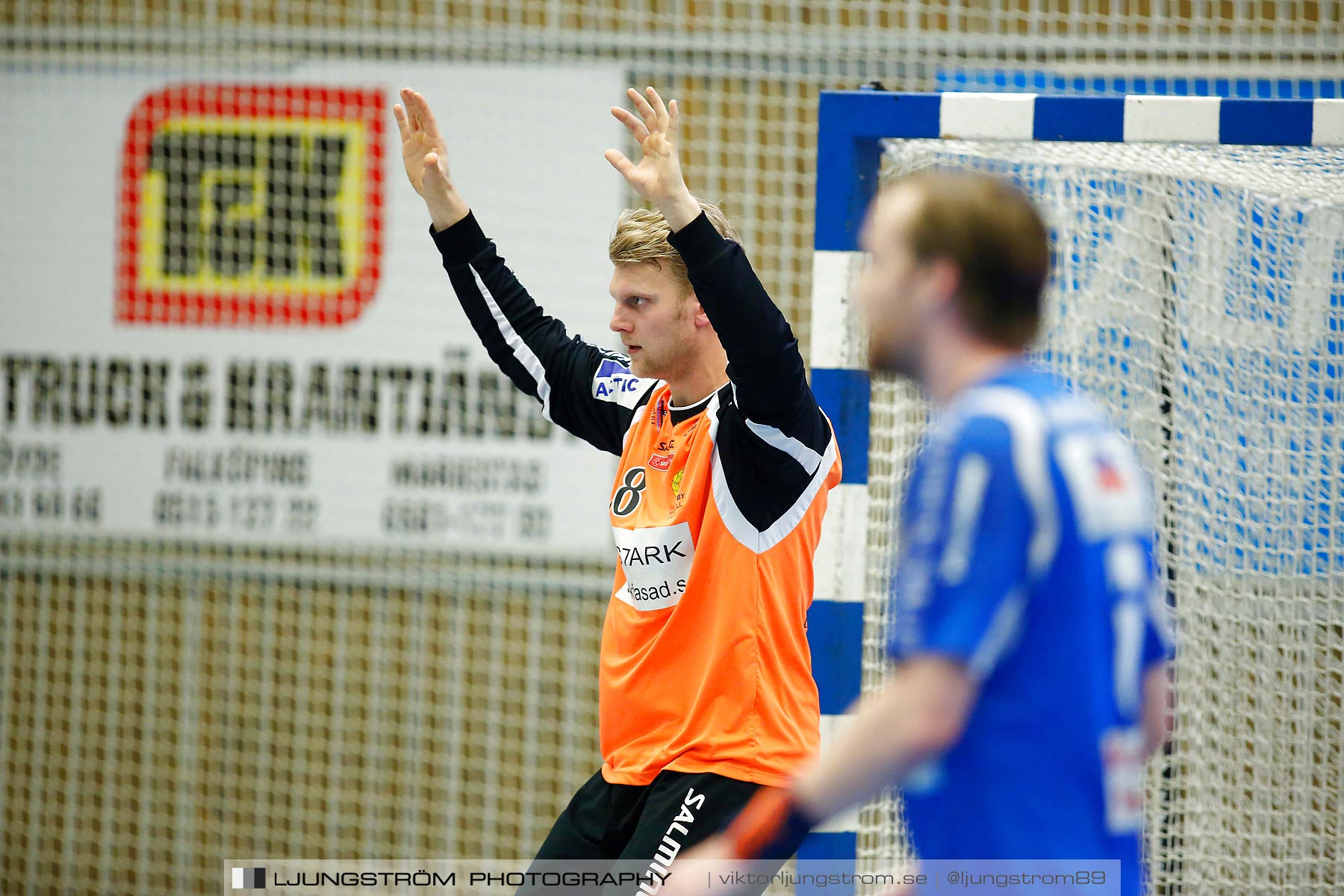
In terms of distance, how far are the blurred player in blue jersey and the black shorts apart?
73 centimetres

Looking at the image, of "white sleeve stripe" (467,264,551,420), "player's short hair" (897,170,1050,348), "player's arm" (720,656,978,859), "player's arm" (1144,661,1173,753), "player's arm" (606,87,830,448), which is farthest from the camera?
"white sleeve stripe" (467,264,551,420)

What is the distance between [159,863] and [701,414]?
13.3 feet

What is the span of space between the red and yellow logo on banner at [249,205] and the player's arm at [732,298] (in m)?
3.18

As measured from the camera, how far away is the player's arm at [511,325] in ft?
8.27

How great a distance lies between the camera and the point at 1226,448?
294 centimetres

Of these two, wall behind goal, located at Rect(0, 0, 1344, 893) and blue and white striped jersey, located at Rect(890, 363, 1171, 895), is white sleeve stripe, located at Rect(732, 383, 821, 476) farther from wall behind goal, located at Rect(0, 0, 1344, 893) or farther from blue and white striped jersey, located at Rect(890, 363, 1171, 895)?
wall behind goal, located at Rect(0, 0, 1344, 893)

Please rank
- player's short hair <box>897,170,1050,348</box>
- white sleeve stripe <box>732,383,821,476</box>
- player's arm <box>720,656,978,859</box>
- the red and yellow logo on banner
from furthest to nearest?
the red and yellow logo on banner
white sleeve stripe <box>732,383,821,476</box>
player's short hair <box>897,170,1050,348</box>
player's arm <box>720,656,978,859</box>

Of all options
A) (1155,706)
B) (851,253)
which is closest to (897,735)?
(1155,706)

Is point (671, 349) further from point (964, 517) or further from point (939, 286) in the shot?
point (964, 517)

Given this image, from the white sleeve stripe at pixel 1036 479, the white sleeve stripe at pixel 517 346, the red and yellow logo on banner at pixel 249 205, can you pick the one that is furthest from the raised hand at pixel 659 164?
the red and yellow logo on banner at pixel 249 205

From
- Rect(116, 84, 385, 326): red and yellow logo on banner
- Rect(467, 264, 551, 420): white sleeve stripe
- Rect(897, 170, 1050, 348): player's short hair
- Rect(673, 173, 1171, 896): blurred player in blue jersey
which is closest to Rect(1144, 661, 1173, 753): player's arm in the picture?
Rect(673, 173, 1171, 896): blurred player in blue jersey

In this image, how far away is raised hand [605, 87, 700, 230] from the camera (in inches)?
74.4

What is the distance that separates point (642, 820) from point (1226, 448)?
5.68ft

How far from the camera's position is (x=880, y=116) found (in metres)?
2.54
